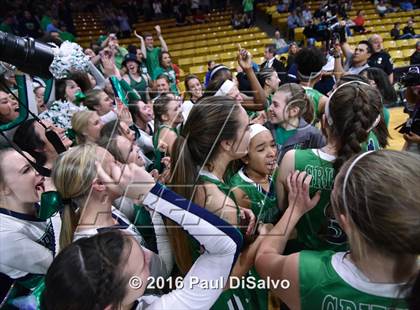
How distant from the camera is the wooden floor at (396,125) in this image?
3.87m

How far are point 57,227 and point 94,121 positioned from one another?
80 centimetres

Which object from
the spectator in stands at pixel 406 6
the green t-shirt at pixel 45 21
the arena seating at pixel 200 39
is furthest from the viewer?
the spectator in stands at pixel 406 6

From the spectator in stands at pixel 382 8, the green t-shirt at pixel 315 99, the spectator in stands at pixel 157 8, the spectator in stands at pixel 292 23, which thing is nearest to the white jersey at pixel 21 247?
the green t-shirt at pixel 315 99

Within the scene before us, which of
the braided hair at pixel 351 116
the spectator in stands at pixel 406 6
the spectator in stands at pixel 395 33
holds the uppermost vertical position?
the spectator in stands at pixel 406 6

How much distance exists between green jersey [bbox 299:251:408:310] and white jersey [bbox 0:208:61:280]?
2.25 feet

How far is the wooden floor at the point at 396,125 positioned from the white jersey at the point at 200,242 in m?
3.36

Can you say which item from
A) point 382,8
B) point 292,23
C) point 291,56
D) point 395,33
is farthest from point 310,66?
point 382,8

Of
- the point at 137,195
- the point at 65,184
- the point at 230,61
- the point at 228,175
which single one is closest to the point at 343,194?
the point at 137,195

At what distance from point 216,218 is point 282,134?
1.33m

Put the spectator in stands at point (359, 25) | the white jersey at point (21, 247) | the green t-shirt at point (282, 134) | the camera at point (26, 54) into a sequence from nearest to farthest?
the white jersey at point (21, 247), the camera at point (26, 54), the green t-shirt at point (282, 134), the spectator in stands at point (359, 25)

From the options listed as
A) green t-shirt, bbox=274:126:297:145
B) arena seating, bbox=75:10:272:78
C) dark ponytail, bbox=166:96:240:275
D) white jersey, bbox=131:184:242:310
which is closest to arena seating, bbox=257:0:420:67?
arena seating, bbox=75:10:272:78

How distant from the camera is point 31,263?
3.43 ft

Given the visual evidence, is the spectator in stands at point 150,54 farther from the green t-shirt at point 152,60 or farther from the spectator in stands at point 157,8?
the spectator in stands at point 157,8

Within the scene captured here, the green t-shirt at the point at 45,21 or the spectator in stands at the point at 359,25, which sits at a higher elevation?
the green t-shirt at the point at 45,21
